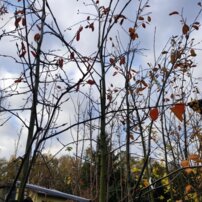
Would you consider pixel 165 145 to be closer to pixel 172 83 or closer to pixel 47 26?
pixel 172 83

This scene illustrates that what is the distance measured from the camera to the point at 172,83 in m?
7.95

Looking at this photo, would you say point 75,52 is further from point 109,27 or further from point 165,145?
point 165,145

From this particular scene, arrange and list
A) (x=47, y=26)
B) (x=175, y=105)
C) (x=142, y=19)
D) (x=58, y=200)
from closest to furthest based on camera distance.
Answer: (x=175, y=105) → (x=47, y=26) → (x=142, y=19) → (x=58, y=200)

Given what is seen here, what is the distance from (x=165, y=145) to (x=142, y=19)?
3940 millimetres

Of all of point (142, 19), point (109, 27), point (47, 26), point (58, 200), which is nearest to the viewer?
point (47, 26)

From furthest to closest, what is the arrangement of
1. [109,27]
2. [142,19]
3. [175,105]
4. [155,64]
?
1. [155,64]
2. [142,19]
3. [109,27]
4. [175,105]

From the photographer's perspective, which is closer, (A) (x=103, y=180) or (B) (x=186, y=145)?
(A) (x=103, y=180)

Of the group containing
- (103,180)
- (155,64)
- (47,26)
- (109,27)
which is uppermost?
(155,64)

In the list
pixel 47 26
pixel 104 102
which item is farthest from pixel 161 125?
pixel 47 26

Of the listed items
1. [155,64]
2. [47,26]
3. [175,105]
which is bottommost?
[175,105]

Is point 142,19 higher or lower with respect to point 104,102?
higher

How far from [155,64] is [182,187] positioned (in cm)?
367

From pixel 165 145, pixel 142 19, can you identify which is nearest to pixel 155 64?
pixel 142 19

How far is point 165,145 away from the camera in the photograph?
25.9ft
